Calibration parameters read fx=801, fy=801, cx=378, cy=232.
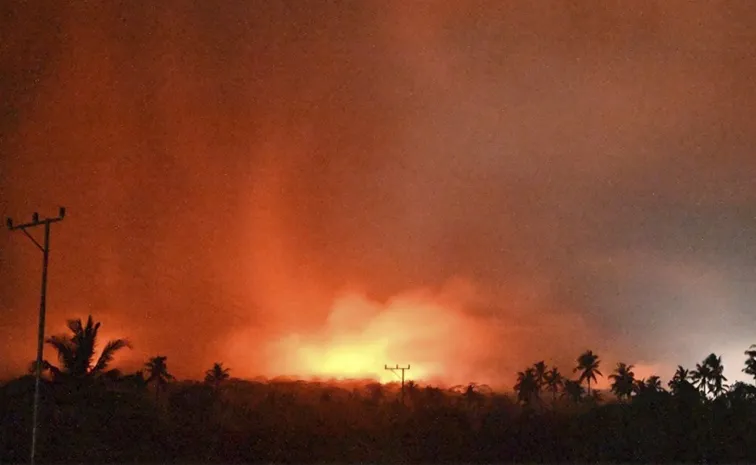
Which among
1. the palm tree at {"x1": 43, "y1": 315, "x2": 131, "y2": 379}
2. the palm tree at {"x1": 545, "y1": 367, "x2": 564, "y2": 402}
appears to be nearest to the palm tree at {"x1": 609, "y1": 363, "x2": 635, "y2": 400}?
the palm tree at {"x1": 545, "y1": 367, "x2": 564, "y2": 402}

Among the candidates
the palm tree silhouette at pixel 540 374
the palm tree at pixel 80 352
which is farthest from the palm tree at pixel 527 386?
the palm tree at pixel 80 352

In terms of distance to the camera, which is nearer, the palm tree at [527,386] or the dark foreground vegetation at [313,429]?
the dark foreground vegetation at [313,429]

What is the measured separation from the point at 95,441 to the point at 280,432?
10084mm

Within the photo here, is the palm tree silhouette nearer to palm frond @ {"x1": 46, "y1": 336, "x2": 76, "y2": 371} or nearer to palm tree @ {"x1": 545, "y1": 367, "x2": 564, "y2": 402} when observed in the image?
palm tree @ {"x1": 545, "y1": 367, "x2": 564, "y2": 402}

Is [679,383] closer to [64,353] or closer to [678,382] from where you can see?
[678,382]

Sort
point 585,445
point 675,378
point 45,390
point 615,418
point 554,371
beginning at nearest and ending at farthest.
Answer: point 45,390
point 585,445
point 615,418
point 675,378
point 554,371

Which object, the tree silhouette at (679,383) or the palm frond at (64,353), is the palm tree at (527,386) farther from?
the palm frond at (64,353)

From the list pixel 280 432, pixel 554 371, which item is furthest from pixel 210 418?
pixel 554 371

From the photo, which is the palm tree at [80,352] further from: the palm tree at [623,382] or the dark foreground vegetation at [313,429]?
the palm tree at [623,382]

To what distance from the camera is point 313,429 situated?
47500mm

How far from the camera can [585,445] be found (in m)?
49.4

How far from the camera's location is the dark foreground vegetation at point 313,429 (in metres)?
41.4

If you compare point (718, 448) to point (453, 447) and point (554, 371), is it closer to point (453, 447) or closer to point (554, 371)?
point (453, 447)

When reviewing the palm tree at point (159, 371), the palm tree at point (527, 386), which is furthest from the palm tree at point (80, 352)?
the palm tree at point (527, 386)
